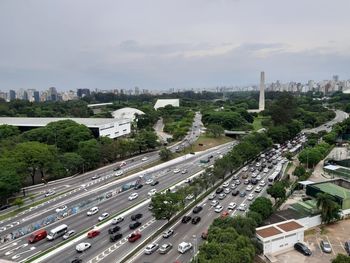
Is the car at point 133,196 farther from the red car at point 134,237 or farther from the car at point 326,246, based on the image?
the car at point 326,246

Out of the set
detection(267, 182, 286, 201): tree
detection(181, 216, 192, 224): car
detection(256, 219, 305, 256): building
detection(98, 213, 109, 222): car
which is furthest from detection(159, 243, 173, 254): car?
detection(267, 182, 286, 201): tree

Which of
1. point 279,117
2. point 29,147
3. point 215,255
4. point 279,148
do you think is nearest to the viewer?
point 215,255

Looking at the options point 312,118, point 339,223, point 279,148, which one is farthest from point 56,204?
point 312,118

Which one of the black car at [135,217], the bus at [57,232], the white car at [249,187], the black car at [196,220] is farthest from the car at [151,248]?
the white car at [249,187]

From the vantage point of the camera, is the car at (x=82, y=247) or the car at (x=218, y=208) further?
the car at (x=218, y=208)

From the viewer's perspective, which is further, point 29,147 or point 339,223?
point 29,147

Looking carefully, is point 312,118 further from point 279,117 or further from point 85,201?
point 85,201

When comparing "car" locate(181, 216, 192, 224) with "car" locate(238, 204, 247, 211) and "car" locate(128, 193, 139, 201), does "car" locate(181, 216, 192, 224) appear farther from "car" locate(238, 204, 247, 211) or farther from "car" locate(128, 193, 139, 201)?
"car" locate(128, 193, 139, 201)
